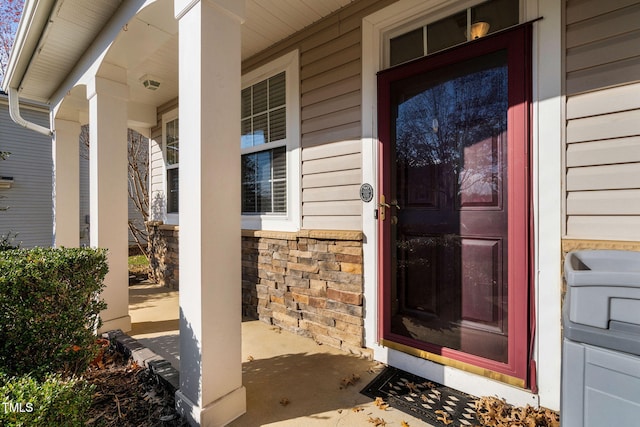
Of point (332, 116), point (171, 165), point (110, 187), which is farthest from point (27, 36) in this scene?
point (332, 116)

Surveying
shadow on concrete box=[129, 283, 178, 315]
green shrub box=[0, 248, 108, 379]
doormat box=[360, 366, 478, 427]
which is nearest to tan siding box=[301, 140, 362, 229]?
doormat box=[360, 366, 478, 427]

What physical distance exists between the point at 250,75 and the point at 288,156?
1177mm

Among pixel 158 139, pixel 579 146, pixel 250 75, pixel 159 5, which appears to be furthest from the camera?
pixel 158 139

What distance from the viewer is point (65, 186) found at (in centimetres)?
427

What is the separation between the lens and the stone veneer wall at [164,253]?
485 centimetres

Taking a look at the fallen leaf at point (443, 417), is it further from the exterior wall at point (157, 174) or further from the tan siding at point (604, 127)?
the exterior wall at point (157, 174)

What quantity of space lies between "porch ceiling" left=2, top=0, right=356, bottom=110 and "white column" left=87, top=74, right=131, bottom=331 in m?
0.38

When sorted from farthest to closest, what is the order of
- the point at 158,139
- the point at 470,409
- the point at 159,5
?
the point at 158,139, the point at 159,5, the point at 470,409

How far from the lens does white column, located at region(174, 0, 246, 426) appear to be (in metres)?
1.61

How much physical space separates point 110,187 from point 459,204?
3.18 m

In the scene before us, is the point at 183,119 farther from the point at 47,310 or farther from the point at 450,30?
the point at 450,30

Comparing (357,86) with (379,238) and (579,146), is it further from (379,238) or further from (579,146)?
(579,146)

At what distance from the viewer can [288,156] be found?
310 cm

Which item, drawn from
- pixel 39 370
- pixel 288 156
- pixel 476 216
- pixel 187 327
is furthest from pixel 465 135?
pixel 39 370
